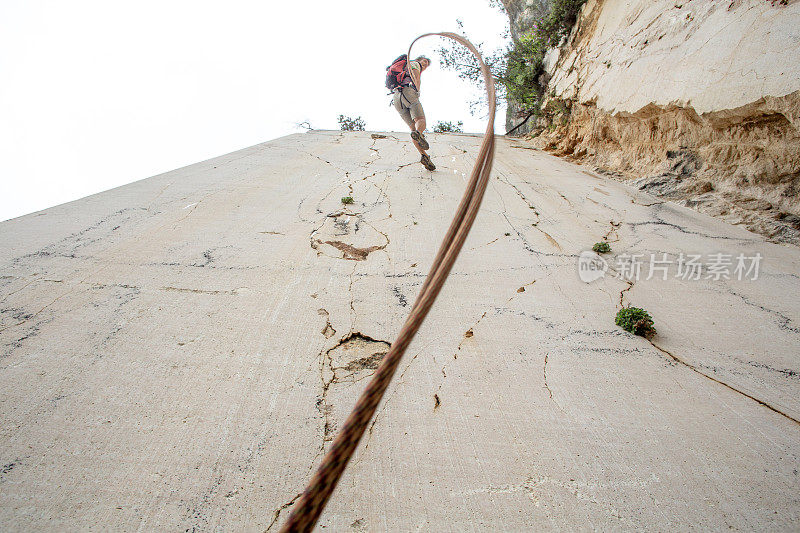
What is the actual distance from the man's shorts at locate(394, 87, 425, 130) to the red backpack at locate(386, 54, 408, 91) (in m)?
0.11

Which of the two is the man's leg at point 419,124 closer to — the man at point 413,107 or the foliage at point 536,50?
the man at point 413,107

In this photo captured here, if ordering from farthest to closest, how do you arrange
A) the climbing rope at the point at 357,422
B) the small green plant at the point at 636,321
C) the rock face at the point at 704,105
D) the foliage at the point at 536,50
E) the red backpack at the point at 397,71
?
1. the foliage at the point at 536,50
2. the red backpack at the point at 397,71
3. the rock face at the point at 704,105
4. the small green plant at the point at 636,321
5. the climbing rope at the point at 357,422

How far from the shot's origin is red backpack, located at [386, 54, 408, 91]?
4.05m

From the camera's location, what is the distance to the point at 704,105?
2982mm

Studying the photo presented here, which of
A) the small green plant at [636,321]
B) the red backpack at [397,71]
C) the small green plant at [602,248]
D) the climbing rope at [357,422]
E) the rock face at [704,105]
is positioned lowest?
the small green plant at [636,321]

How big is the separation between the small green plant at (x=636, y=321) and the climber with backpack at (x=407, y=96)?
3134 mm

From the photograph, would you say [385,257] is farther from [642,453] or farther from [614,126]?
[614,126]

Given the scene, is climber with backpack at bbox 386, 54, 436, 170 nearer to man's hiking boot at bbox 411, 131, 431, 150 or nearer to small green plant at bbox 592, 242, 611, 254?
man's hiking boot at bbox 411, 131, 431, 150

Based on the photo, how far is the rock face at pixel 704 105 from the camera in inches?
99.9

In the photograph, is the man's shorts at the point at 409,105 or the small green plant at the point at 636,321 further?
the man's shorts at the point at 409,105

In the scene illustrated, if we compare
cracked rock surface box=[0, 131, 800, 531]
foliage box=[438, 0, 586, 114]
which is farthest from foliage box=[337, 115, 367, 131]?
cracked rock surface box=[0, 131, 800, 531]

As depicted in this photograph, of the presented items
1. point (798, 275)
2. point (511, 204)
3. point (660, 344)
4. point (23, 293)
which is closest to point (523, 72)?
point (511, 204)

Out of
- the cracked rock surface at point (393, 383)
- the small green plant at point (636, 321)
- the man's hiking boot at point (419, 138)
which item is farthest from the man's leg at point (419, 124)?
the small green plant at point (636, 321)

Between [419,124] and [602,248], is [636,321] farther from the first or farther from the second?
[419,124]
